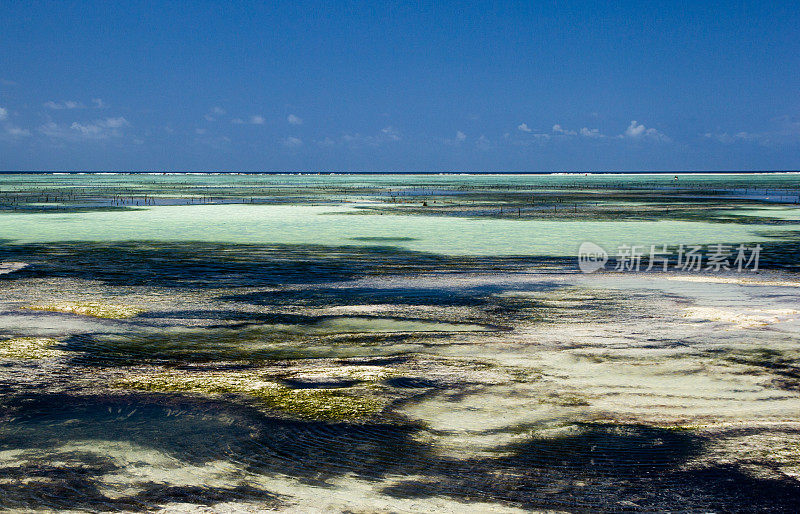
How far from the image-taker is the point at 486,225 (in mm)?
37969

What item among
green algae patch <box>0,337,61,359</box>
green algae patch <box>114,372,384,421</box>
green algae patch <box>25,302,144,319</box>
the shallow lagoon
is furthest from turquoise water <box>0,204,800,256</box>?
green algae patch <box>114,372,384,421</box>

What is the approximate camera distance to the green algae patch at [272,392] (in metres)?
8.12

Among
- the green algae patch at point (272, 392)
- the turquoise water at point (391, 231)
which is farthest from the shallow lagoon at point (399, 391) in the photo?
the turquoise water at point (391, 231)

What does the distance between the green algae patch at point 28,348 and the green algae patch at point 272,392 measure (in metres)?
2.04

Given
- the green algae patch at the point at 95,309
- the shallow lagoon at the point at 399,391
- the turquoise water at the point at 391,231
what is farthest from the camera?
the turquoise water at the point at 391,231

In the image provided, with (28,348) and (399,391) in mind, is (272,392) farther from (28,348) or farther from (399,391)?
(28,348)

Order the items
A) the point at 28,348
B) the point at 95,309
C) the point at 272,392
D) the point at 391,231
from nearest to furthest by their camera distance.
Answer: the point at 272,392
the point at 28,348
the point at 95,309
the point at 391,231

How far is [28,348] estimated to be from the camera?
10.9m

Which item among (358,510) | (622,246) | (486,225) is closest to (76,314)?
(358,510)

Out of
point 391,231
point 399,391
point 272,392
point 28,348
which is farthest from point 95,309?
point 391,231

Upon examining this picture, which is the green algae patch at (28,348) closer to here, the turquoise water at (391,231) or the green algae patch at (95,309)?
the green algae patch at (95,309)

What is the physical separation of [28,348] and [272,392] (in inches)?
176

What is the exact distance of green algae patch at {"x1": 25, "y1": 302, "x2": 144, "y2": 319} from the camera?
539 inches

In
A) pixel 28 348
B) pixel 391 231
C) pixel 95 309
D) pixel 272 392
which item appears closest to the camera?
pixel 272 392
